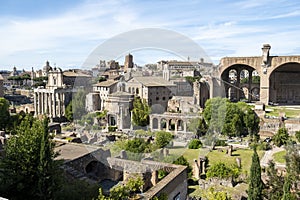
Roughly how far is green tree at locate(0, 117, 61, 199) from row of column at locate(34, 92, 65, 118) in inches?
1183

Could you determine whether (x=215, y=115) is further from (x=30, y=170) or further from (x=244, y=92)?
(x=244, y=92)

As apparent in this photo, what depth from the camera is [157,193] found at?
10734 millimetres

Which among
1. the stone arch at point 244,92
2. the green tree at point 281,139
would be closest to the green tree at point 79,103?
the green tree at point 281,139

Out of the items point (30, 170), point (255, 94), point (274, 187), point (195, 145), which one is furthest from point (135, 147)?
point (255, 94)

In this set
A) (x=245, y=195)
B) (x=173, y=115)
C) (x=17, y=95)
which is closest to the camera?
(x=245, y=195)

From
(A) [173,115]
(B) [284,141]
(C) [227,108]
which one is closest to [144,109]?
(A) [173,115]

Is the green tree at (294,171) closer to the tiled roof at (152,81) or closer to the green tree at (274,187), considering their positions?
the green tree at (274,187)

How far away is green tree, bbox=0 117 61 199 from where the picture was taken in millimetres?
9344

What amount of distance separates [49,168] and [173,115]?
20881mm

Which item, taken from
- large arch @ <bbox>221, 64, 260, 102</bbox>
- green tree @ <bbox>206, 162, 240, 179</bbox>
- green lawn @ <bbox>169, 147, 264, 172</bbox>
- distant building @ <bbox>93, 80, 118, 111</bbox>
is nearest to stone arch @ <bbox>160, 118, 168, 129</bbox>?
green lawn @ <bbox>169, 147, 264, 172</bbox>

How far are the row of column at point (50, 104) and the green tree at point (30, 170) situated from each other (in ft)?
98.6

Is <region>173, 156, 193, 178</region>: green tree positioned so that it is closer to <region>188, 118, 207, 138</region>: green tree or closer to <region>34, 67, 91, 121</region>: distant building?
<region>188, 118, 207, 138</region>: green tree

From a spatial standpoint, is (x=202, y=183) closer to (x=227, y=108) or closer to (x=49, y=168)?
(x=49, y=168)

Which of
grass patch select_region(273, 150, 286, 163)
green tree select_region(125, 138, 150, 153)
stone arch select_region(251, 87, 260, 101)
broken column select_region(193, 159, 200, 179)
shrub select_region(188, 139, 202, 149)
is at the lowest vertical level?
broken column select_region(193, 159, 200, 179)
